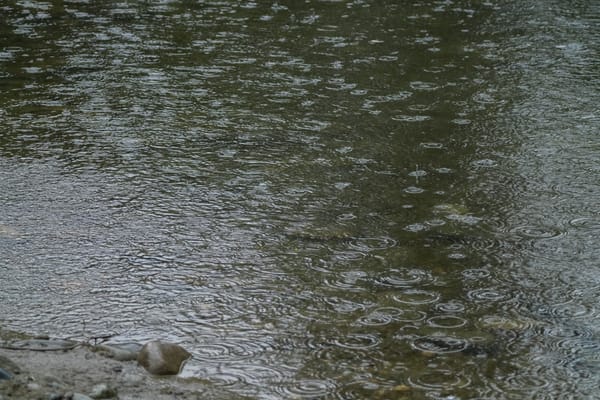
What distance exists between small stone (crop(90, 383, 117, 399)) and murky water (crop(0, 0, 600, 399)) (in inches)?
14.3

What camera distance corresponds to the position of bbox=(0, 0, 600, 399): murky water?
3.68 metres

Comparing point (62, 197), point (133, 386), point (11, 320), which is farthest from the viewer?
point (62, 197)

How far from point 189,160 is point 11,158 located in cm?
118

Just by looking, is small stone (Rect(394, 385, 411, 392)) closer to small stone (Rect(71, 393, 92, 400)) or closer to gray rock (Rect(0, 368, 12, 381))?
small stone (Rect(71, 393, 92, 400))

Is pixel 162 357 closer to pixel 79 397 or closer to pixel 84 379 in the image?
pixel 84 379

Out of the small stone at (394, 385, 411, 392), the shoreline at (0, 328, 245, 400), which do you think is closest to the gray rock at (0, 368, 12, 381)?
the shoreline at (0, 328, 245, 400)

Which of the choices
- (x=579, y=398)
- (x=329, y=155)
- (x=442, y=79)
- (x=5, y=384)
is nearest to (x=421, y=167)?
(x=329, y=155)

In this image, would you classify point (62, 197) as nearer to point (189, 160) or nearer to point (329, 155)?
point (189, 160)

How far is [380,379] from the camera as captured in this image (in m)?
3.45

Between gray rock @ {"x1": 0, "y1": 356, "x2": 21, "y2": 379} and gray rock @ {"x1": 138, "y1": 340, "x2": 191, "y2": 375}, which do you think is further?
gray rock @ {"x1": 138, "y1": 340, "x2": 191, "y2": 375}

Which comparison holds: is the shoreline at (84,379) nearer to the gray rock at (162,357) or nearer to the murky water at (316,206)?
the gray rock at (162,357)

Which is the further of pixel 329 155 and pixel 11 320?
pixel 329 155

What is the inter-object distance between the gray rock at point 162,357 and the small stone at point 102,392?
238 millimetres

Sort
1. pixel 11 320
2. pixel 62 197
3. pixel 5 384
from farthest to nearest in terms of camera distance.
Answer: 1. pixel 62 197
2. pixel 11 320
3. pixel 5 384
